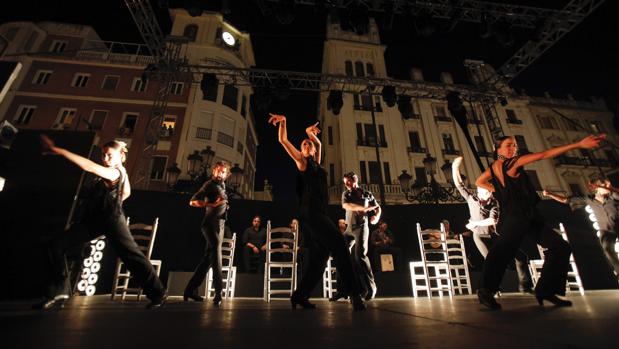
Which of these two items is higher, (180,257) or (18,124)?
(18,124)

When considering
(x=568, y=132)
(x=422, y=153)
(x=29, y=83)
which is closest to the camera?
(x=29, y=83)

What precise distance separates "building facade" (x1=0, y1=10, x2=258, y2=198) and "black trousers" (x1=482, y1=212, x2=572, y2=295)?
17.4m

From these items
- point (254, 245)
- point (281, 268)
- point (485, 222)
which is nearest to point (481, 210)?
point (485, 222)

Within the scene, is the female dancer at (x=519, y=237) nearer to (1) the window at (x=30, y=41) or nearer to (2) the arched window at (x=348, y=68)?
(2) the arched window at (x=348, y=68)

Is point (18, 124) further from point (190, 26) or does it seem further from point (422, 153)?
point (422, 153)

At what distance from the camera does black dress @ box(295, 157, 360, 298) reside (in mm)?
2627

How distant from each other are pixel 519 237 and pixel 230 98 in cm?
2111

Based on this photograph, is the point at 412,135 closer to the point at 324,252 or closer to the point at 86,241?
the point at 324,252

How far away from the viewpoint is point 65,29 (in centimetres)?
2050

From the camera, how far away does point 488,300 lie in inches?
95.5

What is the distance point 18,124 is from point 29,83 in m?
3.41

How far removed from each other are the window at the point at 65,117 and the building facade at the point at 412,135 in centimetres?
1725

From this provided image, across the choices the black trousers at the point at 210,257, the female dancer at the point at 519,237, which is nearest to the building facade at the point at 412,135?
the black trousers at the point at 210,257

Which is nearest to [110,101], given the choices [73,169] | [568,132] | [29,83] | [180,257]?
[29,83]
